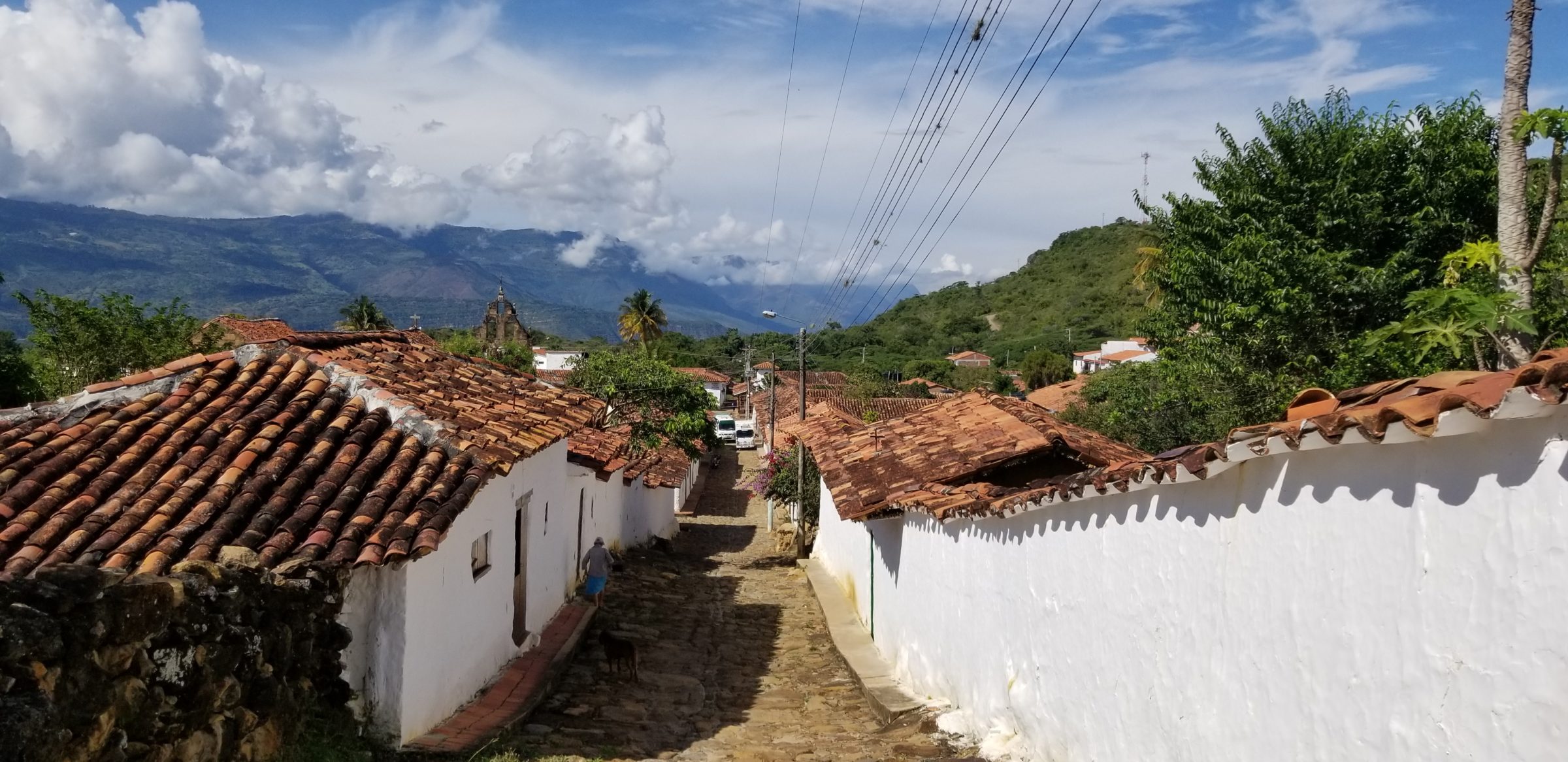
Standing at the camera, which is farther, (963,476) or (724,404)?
(724,404)

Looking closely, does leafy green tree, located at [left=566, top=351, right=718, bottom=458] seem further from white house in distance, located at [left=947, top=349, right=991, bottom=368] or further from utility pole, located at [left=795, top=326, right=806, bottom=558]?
white house in distance, located at [left=947, top=349, right=991, bottom=368]

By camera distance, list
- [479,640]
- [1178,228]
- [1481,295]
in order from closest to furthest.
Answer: [1481,295] < [479,640] < [1178,228]

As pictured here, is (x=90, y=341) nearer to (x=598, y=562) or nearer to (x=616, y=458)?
(x=616, y=458)

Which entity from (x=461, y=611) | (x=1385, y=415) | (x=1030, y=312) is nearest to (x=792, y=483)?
(x=461, y=611)

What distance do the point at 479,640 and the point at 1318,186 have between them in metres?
12.3

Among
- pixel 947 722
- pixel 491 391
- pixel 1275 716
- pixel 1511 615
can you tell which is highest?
pixel 491 391

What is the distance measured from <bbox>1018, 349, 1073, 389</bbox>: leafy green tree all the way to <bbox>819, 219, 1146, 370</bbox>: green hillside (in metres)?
13.2

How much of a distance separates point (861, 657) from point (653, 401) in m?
10.6

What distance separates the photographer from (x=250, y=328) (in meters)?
37.9

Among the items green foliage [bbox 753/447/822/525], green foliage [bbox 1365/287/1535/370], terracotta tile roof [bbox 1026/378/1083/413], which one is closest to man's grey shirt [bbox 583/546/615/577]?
green foliage [bbox 753/447/822/525]

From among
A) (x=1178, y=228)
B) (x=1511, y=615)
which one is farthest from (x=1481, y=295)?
(x=1178, y=228)

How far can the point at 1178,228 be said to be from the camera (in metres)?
16.8

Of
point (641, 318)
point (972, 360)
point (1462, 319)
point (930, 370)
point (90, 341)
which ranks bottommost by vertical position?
point (1462, 319)

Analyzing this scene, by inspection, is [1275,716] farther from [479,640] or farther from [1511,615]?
[479,640]
